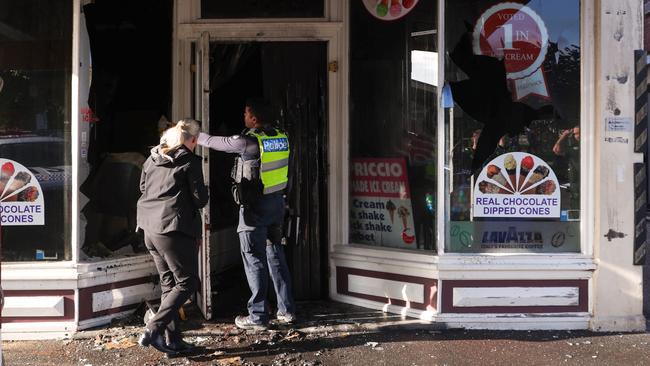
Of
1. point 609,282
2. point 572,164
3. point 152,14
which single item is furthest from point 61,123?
point 609,282

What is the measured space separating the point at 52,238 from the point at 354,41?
3181mm

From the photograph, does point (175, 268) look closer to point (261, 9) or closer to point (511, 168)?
point (261, 9)

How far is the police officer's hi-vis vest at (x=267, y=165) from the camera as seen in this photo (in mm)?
5102

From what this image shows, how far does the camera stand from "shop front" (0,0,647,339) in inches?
204

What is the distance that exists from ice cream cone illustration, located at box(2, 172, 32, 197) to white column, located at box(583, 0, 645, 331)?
15.6 feet

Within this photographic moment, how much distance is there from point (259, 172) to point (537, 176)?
2.37m

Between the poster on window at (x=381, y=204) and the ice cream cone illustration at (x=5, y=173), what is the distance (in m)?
2.95

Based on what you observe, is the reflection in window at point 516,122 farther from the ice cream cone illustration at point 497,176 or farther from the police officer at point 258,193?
the police officer at point 258,193

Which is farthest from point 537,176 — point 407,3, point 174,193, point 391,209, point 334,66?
point 174,193

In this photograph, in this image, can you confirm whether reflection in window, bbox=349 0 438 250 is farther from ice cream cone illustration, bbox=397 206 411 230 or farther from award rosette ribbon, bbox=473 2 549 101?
award rosette ribbon, bbox=473 2 549 101

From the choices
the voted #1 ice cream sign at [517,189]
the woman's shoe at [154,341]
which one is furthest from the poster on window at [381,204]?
the woman's shoe at [154,341]

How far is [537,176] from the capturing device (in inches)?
212

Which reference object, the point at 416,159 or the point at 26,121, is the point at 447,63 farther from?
the point at 26,121

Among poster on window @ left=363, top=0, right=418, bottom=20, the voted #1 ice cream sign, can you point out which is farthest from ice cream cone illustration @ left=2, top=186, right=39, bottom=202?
the voted #1 ice cream sign
